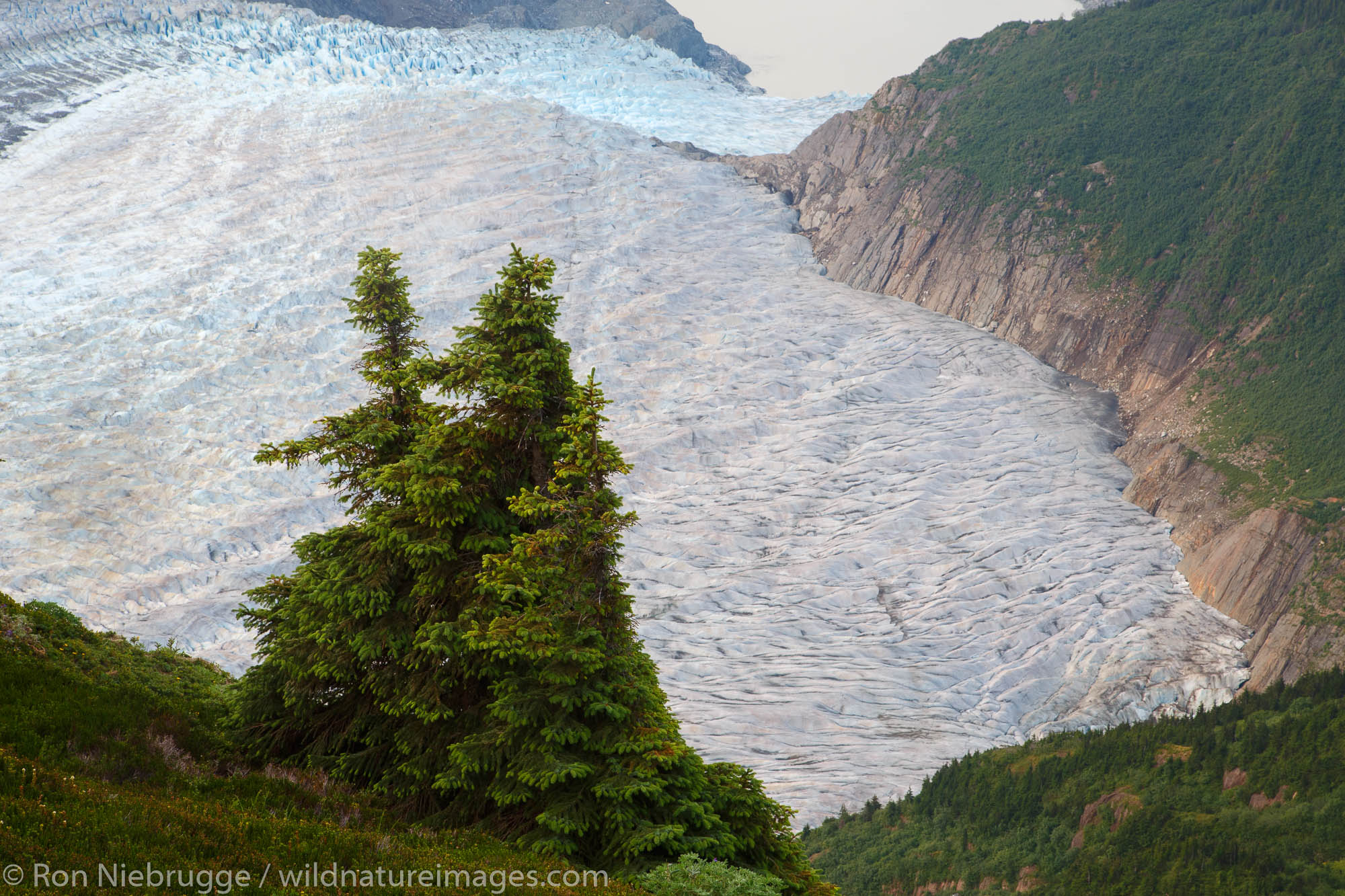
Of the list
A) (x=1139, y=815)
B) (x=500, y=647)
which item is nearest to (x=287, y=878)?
(x=500, y=647)

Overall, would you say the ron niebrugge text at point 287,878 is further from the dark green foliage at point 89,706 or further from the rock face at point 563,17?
the rock face at point 563,17

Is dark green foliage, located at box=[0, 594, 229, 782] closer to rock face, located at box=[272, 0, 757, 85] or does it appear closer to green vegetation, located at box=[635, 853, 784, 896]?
green vegetation, located at box=[635, 853, 784, 896]

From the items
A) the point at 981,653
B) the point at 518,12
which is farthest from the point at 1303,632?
the point at 518,12

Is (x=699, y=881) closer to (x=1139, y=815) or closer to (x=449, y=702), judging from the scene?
(x=449, y=702)

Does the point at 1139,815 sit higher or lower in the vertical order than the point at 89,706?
lower

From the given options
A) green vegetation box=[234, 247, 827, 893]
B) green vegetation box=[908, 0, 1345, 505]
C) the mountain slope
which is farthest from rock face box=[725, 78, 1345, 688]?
green vegetation box=[234, 247, 827, 893]

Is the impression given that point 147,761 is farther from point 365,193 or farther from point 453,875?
point 365,193

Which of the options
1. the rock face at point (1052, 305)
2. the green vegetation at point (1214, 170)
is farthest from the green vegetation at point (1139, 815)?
the green vegetation at point (1214, 170)
